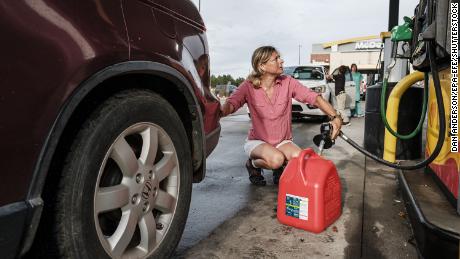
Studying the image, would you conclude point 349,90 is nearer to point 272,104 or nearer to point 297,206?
point 272,104

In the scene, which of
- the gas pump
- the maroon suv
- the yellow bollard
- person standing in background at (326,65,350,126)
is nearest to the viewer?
the maroon suv

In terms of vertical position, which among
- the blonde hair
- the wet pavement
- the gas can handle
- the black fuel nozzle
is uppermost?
the blonde hair

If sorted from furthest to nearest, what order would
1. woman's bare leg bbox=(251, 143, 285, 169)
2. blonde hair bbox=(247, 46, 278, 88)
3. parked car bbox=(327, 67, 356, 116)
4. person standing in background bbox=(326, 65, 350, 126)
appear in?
1. parked car bbox=(327, 67, 356, 116)
2. person standing in background bbox=(326, 65, 350, 126)
3. blonde hair bbox=(247, 46, 278, 88)
4. woman's bare leg bbox=(251, 143, 285, 169)

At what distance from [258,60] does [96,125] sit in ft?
6.76

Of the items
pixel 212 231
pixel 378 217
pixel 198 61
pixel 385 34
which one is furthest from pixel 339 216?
pixel 385 34

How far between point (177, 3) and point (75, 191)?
1029 millimetres

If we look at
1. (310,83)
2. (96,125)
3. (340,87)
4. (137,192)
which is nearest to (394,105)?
(137,192)

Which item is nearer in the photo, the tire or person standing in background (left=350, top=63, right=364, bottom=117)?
the tire

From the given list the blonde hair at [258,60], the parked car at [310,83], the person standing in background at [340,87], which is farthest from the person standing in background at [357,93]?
the blonde hair at [258,60]

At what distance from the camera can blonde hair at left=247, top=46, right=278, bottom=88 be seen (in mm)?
3176

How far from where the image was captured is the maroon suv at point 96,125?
3.52ft

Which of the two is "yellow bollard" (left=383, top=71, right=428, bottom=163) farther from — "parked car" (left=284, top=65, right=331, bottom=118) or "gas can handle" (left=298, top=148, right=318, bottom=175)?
"parked car" (left=284, top=65, right=331, bottom=118)

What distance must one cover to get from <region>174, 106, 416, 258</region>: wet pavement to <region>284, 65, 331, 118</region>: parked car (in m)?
4.83

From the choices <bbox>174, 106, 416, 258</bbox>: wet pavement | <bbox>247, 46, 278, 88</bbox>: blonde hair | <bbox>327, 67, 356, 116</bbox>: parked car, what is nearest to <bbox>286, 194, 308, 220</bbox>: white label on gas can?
<bbox>174, 106, 416, 258</bbox>: wet pavement
